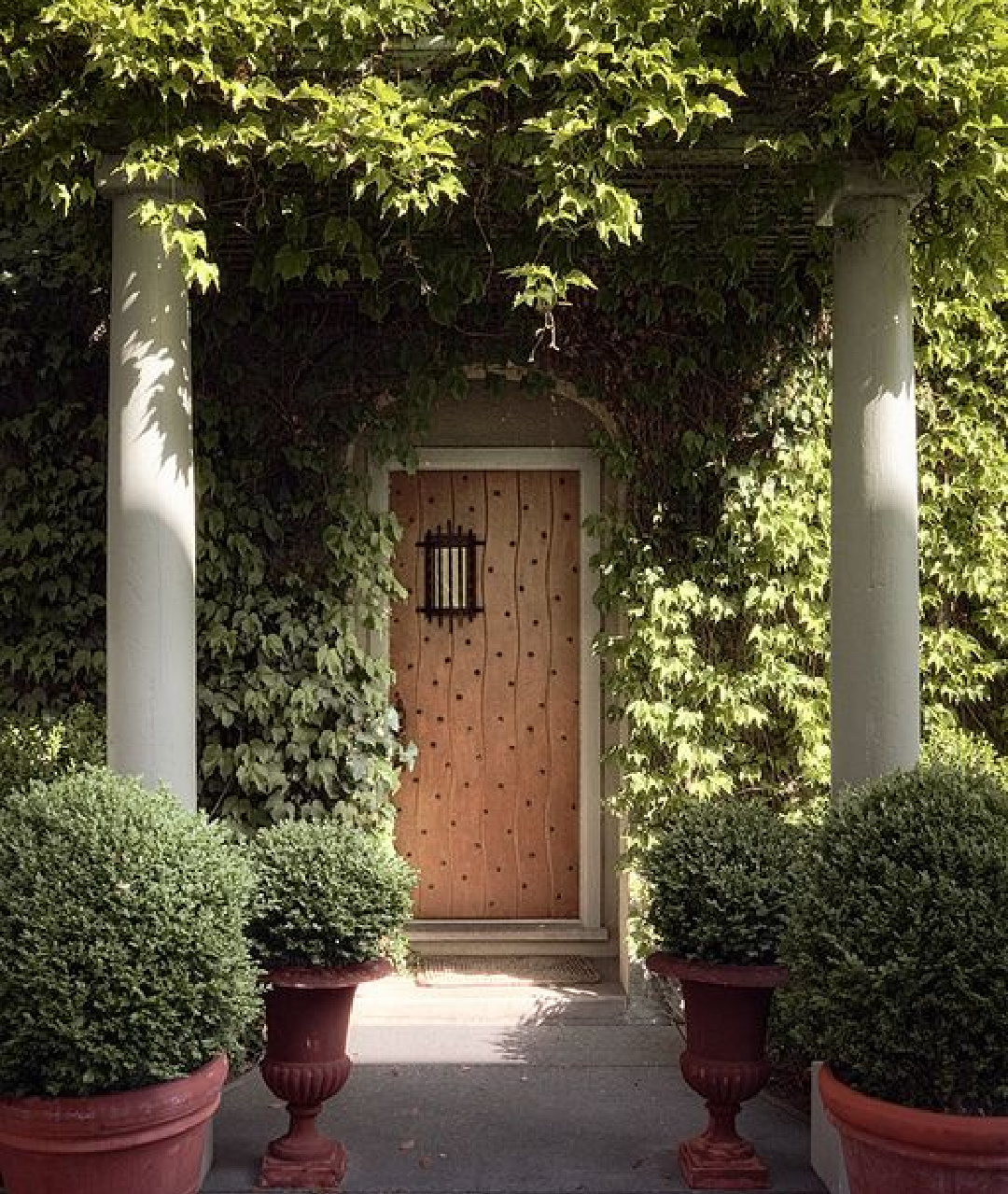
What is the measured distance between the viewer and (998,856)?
303cm

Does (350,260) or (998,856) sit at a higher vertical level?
(350,260)

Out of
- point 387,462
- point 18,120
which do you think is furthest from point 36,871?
point 387,462

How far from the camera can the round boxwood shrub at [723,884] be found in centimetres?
375

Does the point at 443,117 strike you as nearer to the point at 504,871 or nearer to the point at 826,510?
the point at 826,510

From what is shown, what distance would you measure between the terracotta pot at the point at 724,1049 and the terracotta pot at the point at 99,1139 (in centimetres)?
146

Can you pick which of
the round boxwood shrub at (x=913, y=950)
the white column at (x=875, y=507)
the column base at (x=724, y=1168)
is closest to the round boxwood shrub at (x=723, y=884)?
the white column at (x=875, y=507)

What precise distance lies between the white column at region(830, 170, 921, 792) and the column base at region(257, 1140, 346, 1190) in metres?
1.88

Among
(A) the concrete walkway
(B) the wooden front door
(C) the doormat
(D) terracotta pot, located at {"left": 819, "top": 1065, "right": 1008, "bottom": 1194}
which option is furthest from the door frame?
(D) terracotta pot, located at {"left": 819, "top": 1065, "right": 1008, "bottom": 1194}

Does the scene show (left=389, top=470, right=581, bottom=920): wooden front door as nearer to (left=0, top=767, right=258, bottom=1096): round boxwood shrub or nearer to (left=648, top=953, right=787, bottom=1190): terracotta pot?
(left=648, top=953, right=787, bottom=1190): terracotta pot

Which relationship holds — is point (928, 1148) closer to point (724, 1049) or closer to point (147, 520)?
point (724, 1049)

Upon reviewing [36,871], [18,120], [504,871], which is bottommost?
[504,871]

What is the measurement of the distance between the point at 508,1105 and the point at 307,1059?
968 mm

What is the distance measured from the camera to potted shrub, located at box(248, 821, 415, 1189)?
3.74 m

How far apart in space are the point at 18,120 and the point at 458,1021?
3.63 m
